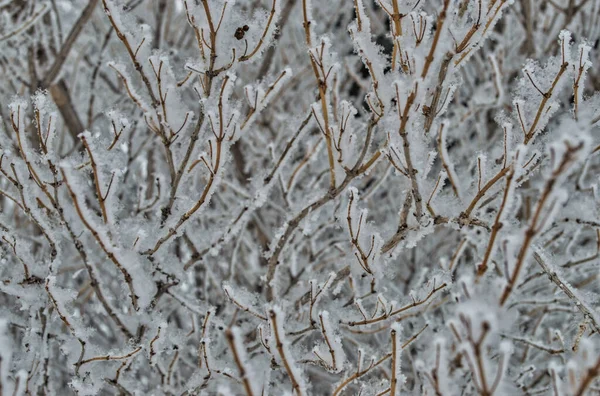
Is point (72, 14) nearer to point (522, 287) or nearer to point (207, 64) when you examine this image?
point (207, 64)

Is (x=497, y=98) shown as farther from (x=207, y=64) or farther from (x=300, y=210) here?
(x=207, y=64)

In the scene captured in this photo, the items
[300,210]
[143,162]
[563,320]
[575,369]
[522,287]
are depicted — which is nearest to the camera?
[575,369]

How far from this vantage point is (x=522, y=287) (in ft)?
7.56

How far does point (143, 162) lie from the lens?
8.70 feet

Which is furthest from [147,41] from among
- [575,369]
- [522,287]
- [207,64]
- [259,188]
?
[522,287]

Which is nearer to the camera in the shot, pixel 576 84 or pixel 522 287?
pixel 576 84

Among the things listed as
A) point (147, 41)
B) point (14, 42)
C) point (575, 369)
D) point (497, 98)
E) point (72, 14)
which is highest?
point (72, 14)

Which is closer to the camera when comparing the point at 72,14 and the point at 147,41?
the point at 147,41

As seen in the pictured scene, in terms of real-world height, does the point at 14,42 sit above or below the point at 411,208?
above

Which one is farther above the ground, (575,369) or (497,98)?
(497,98)

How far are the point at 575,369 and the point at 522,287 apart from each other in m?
1.58

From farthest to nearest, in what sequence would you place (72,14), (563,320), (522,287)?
1. (72,14)
2. (563,320)
3. (522,287)

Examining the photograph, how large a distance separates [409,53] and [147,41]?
0.72m

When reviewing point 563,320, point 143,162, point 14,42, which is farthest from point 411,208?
point 14,42
